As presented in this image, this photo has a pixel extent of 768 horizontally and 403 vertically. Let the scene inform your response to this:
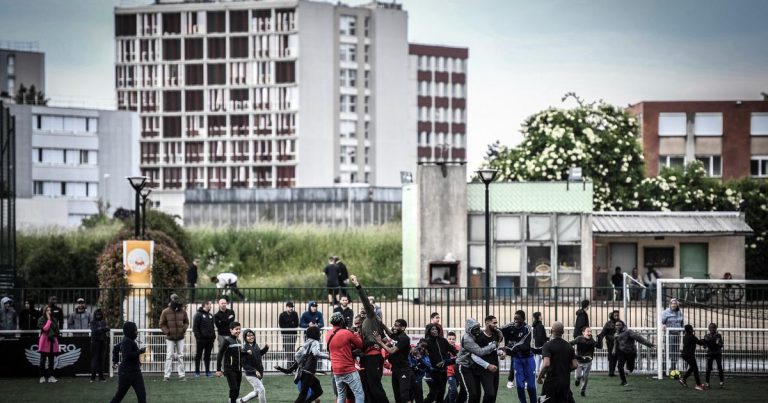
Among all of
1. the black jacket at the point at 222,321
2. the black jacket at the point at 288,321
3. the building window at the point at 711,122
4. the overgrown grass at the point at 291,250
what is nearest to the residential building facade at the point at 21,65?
the building window at the point at 711,122

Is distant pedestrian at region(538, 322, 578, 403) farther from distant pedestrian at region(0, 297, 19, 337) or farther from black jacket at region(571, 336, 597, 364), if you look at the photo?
distant pedestrian at region(0, 297, 19, 337)

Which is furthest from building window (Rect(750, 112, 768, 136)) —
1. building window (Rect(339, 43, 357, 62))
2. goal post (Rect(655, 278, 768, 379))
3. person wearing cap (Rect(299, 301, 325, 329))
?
person wearing cap (Rect(299, 301, 325, 329))

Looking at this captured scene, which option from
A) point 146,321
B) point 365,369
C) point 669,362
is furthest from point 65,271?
point 365,369

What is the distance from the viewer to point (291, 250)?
64500mm

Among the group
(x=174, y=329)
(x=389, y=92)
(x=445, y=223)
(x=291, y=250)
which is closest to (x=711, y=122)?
(x=291, y=250)

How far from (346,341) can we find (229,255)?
4497 cm

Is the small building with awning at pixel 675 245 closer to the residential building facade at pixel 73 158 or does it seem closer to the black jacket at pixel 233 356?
the black jacket at pixel 233 356

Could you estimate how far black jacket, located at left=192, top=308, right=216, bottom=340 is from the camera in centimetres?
2833

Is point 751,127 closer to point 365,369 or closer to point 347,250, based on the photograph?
point 347,250

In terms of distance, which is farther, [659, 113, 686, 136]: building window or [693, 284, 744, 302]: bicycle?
[659, 113, 686, 136]: building window

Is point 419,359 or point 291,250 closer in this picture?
point 419,359

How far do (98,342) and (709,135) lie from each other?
68.2m

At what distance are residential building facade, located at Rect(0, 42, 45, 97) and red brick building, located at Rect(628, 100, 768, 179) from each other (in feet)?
253

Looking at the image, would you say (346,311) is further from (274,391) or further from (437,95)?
(437,95)
